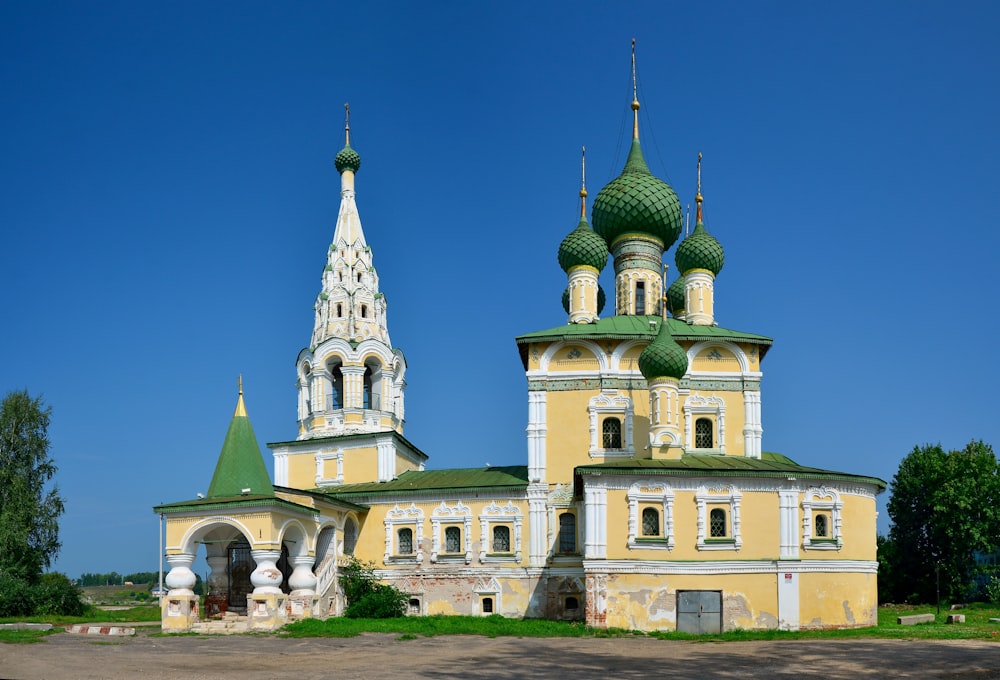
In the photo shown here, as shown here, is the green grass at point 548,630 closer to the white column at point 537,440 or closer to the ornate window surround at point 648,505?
the ornate window surround at point 648,505

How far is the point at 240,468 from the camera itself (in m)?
26.2

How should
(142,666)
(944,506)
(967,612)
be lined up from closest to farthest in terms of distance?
(142,666) < (967,612) < (944,506)

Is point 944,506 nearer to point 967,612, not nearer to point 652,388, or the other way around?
point 967,612

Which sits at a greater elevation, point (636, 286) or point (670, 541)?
point (636, 286)

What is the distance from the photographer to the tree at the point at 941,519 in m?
36.9

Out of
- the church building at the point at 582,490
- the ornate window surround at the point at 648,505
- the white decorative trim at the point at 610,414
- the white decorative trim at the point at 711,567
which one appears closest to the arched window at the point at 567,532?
the church building at the point at 582,490

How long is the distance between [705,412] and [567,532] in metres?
4.98

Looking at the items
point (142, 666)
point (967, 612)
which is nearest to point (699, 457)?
point (967, 612)

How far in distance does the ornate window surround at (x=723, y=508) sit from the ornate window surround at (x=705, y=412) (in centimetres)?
308

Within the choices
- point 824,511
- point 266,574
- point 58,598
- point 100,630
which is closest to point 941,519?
point 824,511

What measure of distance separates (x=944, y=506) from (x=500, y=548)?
18577mm

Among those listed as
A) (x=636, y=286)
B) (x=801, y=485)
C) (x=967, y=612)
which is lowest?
(x=967, y=612)

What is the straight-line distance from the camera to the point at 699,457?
26812 millimetres

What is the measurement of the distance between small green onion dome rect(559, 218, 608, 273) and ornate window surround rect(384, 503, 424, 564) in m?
8.72
